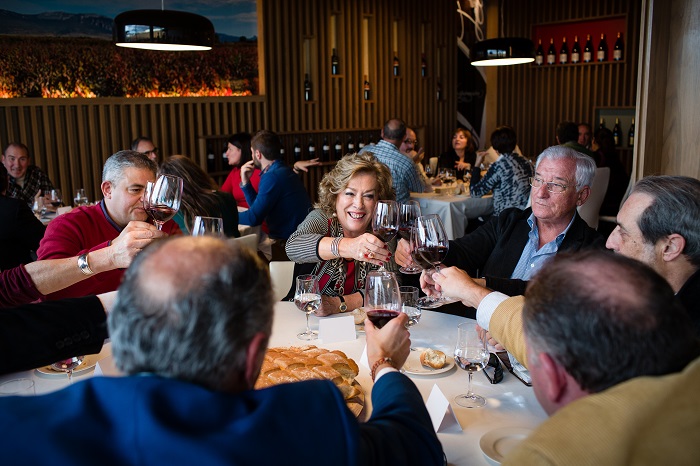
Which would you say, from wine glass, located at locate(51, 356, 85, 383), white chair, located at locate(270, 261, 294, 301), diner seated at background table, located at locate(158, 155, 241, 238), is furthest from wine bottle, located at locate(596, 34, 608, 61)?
wine glass, located at locate(51, 356, 85, 383)

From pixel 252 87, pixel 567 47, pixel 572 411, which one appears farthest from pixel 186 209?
pixel 567 47

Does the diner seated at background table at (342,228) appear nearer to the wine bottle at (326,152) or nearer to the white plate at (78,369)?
the white plate at (78,369)

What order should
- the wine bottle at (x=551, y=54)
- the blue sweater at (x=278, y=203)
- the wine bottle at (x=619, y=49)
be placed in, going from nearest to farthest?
the blue sweater at (x=278, y=203) → the wine bottle at (x=619, y=49) → the wine bottle at (x=551, y=54)

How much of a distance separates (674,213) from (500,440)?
102 centimetres

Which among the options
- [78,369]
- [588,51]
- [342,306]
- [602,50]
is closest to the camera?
[78,369]

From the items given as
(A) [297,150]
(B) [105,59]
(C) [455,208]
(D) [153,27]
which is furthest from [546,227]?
(A) [297,150]

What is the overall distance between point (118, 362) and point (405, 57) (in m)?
8.94

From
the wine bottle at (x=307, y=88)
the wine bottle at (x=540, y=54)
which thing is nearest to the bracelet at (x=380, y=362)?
the wine bottle at (x=307, y=88)

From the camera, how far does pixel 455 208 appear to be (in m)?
6.36

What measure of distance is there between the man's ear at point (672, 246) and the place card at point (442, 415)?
37.4 inches

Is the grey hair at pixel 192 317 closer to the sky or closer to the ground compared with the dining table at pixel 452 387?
closer to the sky

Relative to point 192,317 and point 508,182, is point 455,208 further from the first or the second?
point 192,317

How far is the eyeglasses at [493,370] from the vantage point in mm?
1938

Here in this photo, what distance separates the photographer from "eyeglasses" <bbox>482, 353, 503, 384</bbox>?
194cm
